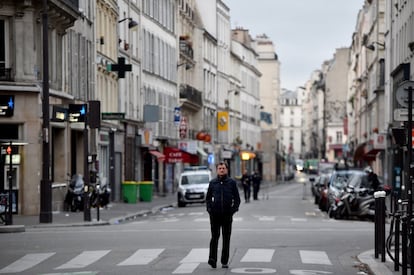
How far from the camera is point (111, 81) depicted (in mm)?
56906

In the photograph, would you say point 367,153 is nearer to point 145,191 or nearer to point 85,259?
point 145,191

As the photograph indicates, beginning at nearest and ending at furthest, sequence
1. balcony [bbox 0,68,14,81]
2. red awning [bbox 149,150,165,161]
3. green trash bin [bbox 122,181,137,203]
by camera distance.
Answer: balcony [bbox 0,68,14,81] < green trash bin [bbox 122,181,137,203] < red awning [bbox 149,150,165,161]

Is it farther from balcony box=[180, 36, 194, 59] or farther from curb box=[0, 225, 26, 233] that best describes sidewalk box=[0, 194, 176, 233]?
balcony box=[180, 36, 194, 59]

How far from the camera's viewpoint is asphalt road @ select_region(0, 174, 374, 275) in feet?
61.3

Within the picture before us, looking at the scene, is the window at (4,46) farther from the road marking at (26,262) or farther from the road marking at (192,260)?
the road marking at (192,260)

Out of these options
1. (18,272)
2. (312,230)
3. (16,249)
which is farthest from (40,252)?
(312,230)

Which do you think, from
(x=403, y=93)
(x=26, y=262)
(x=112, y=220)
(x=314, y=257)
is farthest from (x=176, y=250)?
(x=112, y=220)

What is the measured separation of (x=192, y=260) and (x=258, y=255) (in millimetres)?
1602

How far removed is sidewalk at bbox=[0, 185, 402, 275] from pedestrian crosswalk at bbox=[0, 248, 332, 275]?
90cm

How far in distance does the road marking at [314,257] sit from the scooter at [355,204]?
15.5 meters

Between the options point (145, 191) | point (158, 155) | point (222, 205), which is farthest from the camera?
point (158, 155)

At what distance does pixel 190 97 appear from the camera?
8469cm

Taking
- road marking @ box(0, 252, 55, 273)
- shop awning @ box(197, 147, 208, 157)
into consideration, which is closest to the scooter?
road marking @ box(0, 252, 55, 273)

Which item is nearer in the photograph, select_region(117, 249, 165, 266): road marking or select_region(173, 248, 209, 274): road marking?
select_region(173, 248, 209, 274): road marking
